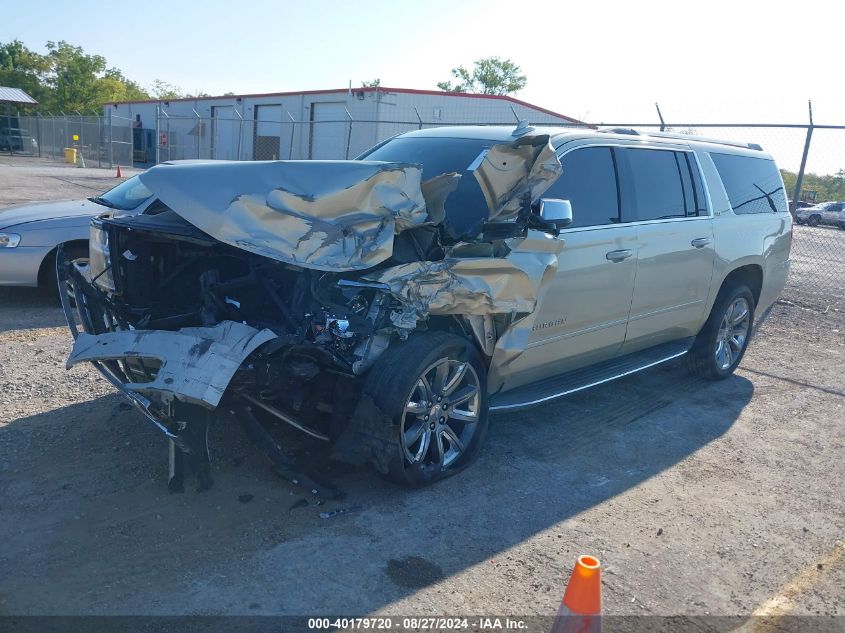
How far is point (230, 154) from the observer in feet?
121

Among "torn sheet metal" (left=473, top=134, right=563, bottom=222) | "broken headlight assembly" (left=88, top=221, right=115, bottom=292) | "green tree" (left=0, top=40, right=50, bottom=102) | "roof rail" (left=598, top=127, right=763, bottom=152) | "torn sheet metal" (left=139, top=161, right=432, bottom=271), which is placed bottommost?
"broken headlight assembly" (left=88, top=221, right=115, bottom=292)

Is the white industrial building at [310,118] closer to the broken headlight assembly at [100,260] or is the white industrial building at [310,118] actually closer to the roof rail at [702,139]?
the roof rail at [702,139]

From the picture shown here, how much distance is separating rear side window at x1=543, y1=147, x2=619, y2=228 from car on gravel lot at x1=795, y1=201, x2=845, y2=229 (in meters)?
34.3

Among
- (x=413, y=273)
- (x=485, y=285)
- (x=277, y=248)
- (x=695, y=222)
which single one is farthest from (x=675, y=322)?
(x=277, y=248)

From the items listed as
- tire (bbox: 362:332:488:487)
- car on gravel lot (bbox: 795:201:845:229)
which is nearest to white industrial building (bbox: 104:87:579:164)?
car on gravel lot (bbox: 795:201:845:229)

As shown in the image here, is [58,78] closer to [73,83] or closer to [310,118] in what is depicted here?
[73,83]

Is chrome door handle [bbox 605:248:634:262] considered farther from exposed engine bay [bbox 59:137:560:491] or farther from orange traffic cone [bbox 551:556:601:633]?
orange traffic cone [bbox 551:556:601:633]

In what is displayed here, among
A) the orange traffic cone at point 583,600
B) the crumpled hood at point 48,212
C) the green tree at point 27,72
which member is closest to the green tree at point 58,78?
the green tree at point 27,72

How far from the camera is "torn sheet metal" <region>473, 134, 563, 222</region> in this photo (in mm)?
4117

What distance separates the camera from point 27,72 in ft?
207

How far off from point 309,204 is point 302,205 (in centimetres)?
4

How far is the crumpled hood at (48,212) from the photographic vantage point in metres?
7.04

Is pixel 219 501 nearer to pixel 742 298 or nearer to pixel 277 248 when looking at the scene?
pixel 277 248

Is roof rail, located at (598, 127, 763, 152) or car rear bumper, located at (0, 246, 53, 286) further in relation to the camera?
car rear bumper, located at (0, 246, 53, 286)
